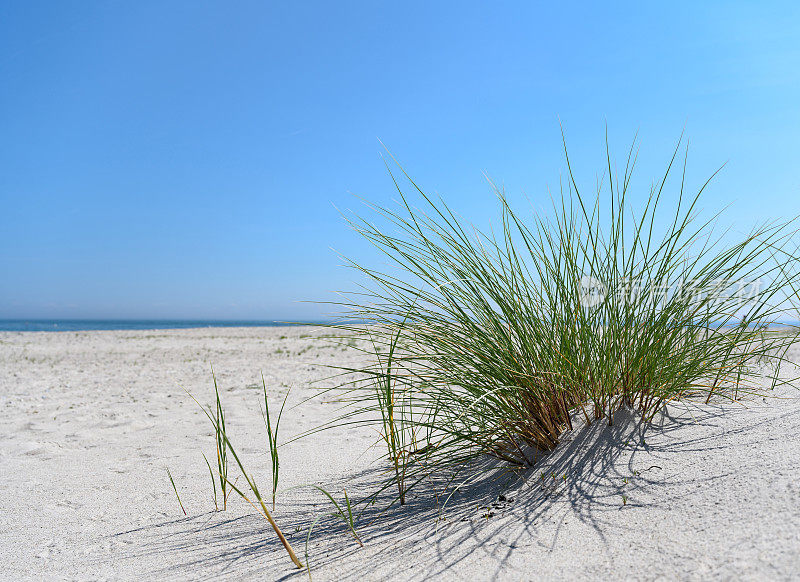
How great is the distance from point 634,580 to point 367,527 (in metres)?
0.96

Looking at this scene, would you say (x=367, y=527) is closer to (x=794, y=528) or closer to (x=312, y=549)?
(x=312, y=549)

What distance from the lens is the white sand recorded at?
1351 mm

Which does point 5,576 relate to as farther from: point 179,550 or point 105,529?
point 179,550

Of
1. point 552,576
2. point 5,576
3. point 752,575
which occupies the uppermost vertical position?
point 752,575

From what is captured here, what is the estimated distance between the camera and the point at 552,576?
53.3 inches

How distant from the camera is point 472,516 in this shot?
1.79 meters

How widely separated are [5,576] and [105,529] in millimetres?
418

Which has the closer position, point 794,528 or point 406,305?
point 794,528

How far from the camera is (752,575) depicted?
3.71 ft

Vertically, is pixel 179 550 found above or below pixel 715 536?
below

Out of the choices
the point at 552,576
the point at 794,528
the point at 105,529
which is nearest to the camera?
the point at 794,528

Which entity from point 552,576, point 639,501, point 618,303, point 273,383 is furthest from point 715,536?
point 273,383

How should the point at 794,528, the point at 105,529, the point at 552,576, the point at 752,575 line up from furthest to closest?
the point at 105,529 → the point at 552,576 → the point at 794,528 → the point at 752,575

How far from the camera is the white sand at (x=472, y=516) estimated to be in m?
1.35
